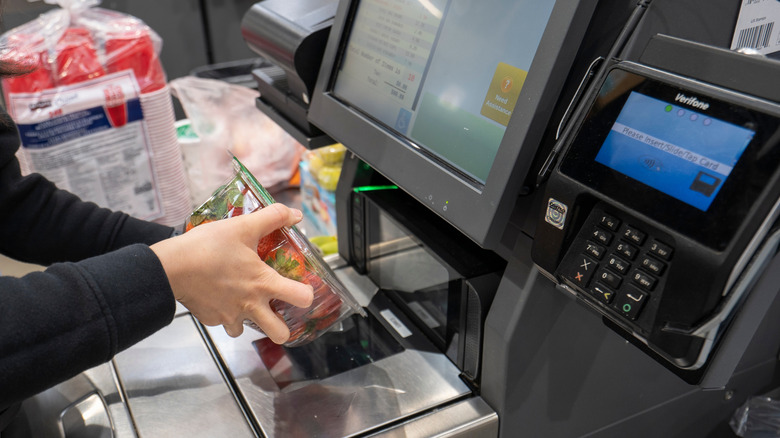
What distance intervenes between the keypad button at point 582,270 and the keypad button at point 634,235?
0.03 metres

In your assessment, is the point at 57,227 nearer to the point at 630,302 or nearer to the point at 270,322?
the point at 270,322

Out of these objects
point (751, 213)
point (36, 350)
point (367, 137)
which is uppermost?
point (751, 213)

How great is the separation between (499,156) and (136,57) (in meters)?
1.23

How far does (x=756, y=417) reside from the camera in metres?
0.91

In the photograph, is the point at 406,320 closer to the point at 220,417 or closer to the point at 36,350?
the point at 220,417

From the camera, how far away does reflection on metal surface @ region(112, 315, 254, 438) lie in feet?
2.36

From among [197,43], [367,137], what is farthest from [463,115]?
[197,43]

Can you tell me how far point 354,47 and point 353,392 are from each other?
0.46 metres

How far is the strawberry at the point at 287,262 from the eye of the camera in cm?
68

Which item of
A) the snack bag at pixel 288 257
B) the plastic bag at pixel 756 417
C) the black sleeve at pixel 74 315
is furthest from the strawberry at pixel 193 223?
the plastic bag at pixel 756 417

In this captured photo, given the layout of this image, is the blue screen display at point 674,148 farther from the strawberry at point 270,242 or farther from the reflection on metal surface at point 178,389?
the reflection on metal surface at point 178,389

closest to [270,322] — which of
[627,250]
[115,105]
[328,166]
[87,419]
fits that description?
[87,419]

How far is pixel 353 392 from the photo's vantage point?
76cm

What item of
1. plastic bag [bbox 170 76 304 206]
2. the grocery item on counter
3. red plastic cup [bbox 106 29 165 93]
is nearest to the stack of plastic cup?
red plastic cup [bbox 106 29 165 93]
